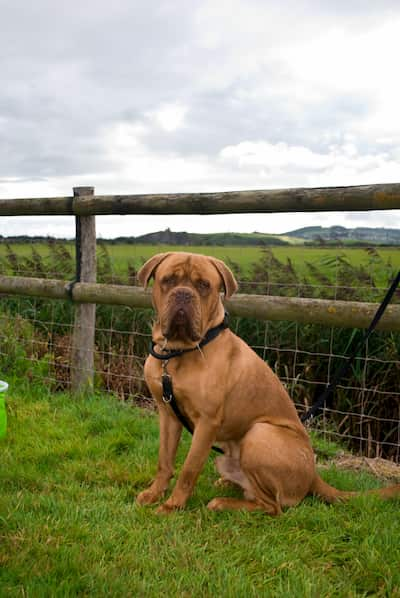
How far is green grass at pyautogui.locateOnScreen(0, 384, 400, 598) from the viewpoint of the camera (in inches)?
101

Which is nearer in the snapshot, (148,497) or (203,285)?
(203,285)

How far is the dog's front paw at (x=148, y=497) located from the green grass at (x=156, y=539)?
0.09 metres

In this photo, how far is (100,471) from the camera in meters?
3.87

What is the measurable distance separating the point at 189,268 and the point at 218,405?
744 millimetres

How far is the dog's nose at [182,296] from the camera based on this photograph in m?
3.08

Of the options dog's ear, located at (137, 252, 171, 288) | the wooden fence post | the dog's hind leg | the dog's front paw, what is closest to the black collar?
dog's ear, located at (137, 252, 171, 288)

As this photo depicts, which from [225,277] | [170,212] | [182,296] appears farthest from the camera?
[170,212]

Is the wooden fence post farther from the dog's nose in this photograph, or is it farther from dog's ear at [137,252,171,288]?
the dog's nose

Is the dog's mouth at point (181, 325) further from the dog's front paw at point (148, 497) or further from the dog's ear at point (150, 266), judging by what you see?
the dog's front paw at point (148, 497)

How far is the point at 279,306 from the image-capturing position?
14.8 ft

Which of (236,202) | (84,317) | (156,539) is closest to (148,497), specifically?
(156,539)

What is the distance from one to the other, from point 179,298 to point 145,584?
132 cm

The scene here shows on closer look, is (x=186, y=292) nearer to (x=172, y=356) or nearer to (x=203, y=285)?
(x=203, y=285)

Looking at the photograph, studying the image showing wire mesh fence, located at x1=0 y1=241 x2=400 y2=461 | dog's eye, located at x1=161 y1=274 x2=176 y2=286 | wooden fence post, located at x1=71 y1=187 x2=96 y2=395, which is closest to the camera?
dog's eye, located at x1=161 y1=274 x2=176 y2=286
